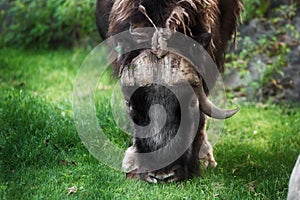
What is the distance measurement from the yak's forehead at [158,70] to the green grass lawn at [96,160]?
2.30ft

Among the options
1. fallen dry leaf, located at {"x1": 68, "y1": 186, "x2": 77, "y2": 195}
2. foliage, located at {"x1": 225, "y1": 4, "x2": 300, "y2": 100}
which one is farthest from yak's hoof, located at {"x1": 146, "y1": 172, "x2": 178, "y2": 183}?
foliage, located at {"x1": 225, "y1": 4, "x2": 300, "y2": 100}

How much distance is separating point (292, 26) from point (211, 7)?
10.4 feet

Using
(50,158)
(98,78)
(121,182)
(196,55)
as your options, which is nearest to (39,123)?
(50,158)

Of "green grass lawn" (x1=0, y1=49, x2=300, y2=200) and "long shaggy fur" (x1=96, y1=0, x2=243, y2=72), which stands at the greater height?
"long shaggy fur" (x1=96, y1=0, x2=243, y2=72)

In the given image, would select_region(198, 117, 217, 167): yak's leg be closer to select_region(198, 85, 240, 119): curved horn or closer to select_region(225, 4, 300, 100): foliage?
select_region(198, 85, 240, 119): curved horn

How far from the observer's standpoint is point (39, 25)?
9.45m

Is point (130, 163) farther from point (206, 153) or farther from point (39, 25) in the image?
point (39, 25)

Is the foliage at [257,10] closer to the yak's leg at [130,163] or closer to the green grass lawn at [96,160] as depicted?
the green grass lawn at [96,160]

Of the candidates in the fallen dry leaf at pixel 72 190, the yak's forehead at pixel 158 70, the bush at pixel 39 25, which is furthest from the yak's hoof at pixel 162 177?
the bush at pixel 39 25

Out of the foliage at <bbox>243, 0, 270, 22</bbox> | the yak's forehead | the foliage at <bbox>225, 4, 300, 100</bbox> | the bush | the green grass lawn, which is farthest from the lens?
the bush

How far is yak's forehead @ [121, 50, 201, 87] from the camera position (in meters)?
4.04

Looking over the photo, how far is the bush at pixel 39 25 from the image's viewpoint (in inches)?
365

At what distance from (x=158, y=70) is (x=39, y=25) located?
5.74 meters

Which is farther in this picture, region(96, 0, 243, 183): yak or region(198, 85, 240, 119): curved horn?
region(198, 85, 240, 119): curved horn
